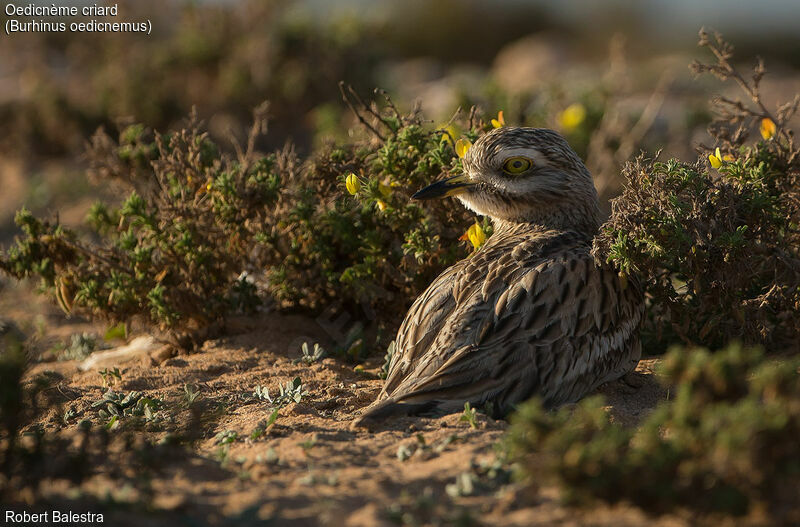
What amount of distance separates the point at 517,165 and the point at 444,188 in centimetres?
45

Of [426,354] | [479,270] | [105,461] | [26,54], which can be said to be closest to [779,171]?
[479,270]

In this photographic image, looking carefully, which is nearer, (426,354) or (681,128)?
(426,354)

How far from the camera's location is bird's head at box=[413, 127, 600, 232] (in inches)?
195

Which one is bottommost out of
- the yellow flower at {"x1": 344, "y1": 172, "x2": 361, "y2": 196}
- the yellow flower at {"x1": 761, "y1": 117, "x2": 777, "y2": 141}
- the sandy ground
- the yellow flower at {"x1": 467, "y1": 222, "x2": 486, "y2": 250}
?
the sandy ground

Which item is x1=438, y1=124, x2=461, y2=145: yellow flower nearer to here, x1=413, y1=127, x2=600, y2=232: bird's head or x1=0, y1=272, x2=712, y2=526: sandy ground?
x1=413, y1=127, x2=600, y2=232: bird's head

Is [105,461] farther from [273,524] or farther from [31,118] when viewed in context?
[31,118]

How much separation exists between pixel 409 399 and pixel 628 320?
55.3 inches

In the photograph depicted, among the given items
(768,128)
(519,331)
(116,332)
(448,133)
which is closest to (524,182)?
(448,133)

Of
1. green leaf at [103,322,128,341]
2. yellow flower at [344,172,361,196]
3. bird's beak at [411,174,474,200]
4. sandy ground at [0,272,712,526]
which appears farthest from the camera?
green leaf at [103,322,128,341]

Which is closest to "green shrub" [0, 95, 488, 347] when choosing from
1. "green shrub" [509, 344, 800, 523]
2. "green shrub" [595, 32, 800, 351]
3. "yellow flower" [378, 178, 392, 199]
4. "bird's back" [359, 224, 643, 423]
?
"yellow flower" [378, 178, 392, 199]

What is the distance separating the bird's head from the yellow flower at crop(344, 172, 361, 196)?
402mm

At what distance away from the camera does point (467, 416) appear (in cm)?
390

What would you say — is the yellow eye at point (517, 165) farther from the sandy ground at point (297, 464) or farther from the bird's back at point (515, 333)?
the sandy ground at point (297, 464)

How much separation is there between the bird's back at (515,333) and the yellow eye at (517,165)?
1.41 feet
